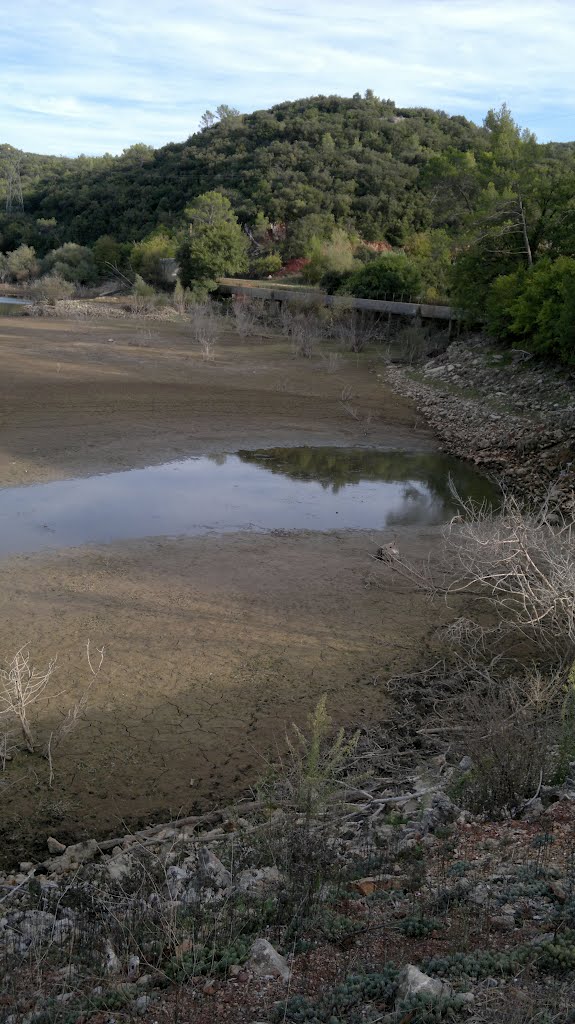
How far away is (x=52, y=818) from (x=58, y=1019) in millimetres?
2804

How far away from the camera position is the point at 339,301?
33.0 metres

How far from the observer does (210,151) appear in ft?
235

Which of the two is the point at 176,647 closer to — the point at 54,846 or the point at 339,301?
the point at 54,846

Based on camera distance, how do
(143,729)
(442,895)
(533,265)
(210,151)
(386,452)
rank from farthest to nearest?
(210,151), (533,265), (386,452), (143,729), (442,895)

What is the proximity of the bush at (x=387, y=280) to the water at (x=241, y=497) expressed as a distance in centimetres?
1728

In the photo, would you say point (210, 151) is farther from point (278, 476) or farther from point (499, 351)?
point (278, 476)

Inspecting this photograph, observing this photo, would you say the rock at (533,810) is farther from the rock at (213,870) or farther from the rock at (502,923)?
the rock at (213,870)

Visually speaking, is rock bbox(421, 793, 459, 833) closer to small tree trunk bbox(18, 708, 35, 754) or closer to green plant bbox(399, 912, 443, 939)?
green plant bbox(399, 912, 443, 939)

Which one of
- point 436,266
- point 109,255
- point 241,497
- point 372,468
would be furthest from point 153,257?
point 241,497

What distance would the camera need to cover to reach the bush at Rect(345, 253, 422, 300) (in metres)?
32.9

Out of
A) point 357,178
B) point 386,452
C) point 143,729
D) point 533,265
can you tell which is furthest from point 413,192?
point 143,729

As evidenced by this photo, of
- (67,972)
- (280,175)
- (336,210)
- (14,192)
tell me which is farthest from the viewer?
(14,192)

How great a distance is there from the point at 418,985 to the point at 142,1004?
1.10 metres

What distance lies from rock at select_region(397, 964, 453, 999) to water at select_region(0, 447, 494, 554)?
850cm
